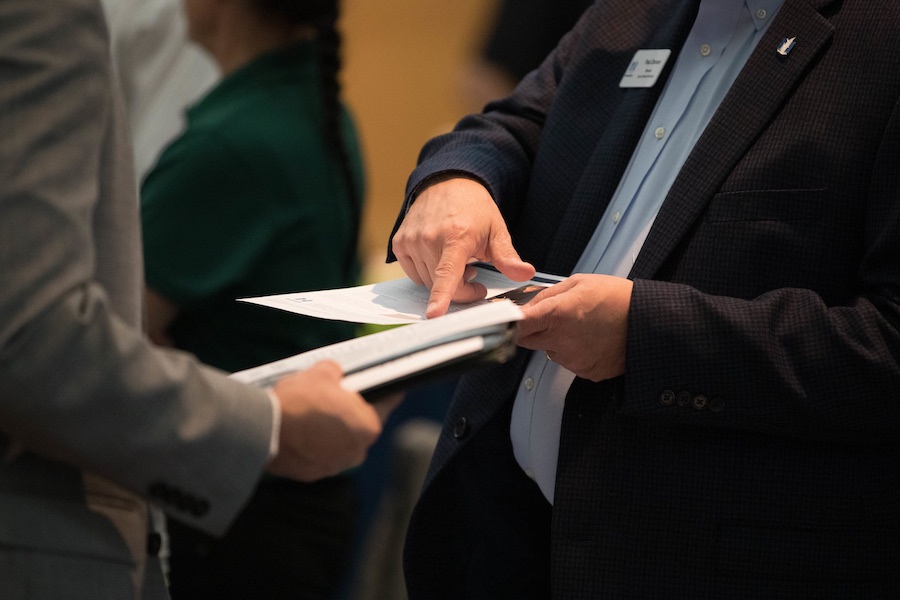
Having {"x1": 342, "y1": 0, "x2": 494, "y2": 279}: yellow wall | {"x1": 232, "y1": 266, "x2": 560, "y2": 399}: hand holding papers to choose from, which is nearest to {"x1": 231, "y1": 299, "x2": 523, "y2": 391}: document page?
{"x1": 232, "y1": 266, "x2": 560, "y2": 399}: hand holding papers

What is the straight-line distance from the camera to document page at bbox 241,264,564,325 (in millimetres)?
1135

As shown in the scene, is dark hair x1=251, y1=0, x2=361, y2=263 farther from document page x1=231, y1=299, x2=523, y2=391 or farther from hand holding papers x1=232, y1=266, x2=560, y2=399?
document page x1=231, y1=299, x2=523, y2=391

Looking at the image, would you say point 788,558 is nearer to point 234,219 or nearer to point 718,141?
point 718,141

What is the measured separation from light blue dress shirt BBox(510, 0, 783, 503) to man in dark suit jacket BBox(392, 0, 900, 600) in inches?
1.1

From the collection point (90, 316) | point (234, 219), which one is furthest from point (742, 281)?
point (234, 219)

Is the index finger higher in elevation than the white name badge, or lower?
lower

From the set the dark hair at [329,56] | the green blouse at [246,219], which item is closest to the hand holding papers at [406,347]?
the green blouse at [246,219]

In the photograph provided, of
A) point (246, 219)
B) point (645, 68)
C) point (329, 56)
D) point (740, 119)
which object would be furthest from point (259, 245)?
point (740, 119)

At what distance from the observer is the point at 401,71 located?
502cm

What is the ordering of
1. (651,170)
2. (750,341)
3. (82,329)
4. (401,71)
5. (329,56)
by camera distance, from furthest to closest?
1. (401,71)
2. (329,56)
3. (651,170)
4. (750,341)
5. (82,329)

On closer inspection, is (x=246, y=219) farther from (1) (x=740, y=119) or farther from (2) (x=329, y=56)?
(1) (x=740, y=119)

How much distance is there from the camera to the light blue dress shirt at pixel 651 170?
1290 mm

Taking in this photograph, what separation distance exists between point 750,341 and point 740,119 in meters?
0.28

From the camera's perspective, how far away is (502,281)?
4.14 feet
